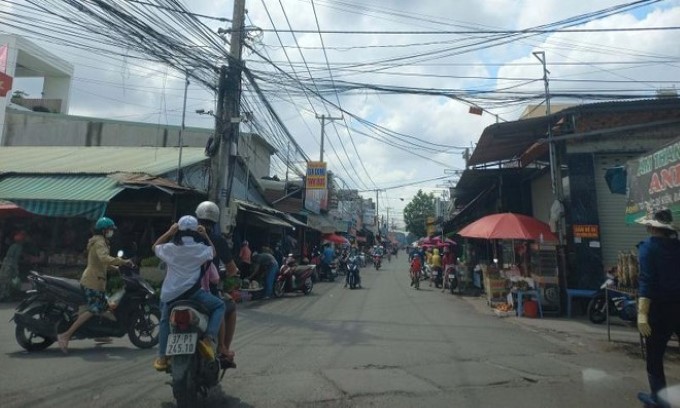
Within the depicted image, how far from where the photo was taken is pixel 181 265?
4539 millimetres

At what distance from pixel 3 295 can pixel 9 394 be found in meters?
8.72

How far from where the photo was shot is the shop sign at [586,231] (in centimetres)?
1214

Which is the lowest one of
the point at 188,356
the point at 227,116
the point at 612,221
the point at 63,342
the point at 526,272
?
the point at 63,342

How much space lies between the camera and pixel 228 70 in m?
12.5

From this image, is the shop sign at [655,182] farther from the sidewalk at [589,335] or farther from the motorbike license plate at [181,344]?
the motorbike license plate at [181,344]

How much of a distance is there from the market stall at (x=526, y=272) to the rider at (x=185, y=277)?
9.26 metres

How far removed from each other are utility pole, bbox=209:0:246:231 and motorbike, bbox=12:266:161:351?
5784mm

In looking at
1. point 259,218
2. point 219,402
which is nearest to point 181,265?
point 219,402

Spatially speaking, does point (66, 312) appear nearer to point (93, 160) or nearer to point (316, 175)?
point (93, 160)

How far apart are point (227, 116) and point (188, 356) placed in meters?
9.53

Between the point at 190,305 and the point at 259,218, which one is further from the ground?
the point at 259,218

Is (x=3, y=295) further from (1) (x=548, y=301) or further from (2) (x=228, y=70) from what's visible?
(1) (x=548, y=301)

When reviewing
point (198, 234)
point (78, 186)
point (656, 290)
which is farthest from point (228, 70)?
point (656, 290)

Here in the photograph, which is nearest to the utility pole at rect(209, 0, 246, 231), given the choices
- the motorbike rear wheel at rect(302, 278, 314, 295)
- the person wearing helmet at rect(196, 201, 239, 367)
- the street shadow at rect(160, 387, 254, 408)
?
the motorbike rear wheel at rect(302, 278, 314, 295)
